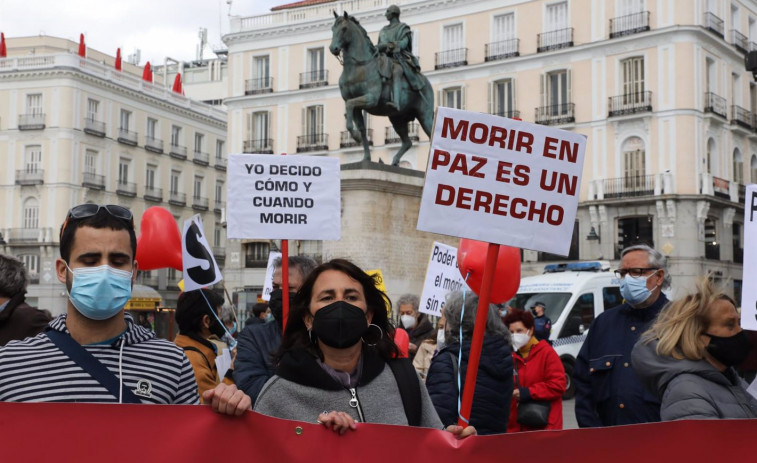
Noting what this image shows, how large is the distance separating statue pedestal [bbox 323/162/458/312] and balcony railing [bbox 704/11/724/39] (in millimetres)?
24436

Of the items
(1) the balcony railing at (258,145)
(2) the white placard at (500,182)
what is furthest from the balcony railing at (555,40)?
(2) the white placard at (500,182)

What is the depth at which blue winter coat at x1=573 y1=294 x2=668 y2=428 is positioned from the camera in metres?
4.75

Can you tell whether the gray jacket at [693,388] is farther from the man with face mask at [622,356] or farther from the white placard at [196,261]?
the white placard at [196,261]

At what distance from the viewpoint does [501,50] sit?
3997 centimetres

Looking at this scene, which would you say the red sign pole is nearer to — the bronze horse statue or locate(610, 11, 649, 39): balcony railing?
the bronze horse statue

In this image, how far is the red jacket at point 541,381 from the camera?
579 centimetres

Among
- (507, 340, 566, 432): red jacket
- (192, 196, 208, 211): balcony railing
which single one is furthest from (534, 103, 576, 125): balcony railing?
(507, 340, 566, 432): red jacket

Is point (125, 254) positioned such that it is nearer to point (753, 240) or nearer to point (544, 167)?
point (544, 167)

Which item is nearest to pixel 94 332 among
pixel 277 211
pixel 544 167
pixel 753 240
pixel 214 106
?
pixel 544 167

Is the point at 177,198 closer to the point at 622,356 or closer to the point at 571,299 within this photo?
the point at 571,299

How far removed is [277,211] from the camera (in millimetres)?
6465

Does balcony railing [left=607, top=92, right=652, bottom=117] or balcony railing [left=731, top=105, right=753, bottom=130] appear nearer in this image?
balcony railing [left=607, top=92, right=652, bottom=117]

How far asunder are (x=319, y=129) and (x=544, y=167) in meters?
40.4

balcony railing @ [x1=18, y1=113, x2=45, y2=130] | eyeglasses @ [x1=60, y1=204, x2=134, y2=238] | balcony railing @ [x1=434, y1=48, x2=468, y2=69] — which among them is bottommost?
eyeglasses @ [x1=60, y1=204, x2=134, y2=238]
